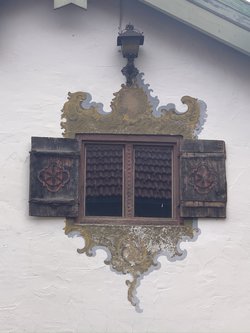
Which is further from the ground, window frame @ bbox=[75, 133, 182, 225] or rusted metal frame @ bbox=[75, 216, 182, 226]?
window frame @ bbox=[75, 133, 182, 225]

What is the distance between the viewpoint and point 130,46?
729cm

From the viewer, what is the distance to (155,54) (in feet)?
24.8

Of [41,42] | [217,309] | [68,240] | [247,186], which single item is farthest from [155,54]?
[217,309]

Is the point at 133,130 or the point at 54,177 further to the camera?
the point at 133,130

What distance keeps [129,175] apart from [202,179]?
0.80m

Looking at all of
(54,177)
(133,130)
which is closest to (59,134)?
(54,177)

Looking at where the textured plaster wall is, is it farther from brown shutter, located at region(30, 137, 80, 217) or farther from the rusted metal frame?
the rusted metal frame

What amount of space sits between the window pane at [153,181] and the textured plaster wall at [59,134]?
1.58ft

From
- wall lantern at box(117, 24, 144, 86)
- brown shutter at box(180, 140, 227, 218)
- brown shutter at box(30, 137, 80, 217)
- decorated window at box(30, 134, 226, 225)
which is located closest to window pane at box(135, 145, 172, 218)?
decorated window at box(30, 134, 226, 225)

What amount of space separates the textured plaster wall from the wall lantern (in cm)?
11

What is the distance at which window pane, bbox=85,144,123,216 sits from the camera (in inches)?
286

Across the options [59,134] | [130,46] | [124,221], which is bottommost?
[124,221]

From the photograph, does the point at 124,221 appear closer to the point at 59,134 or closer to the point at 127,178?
the point at 127,178

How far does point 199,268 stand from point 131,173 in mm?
1261
